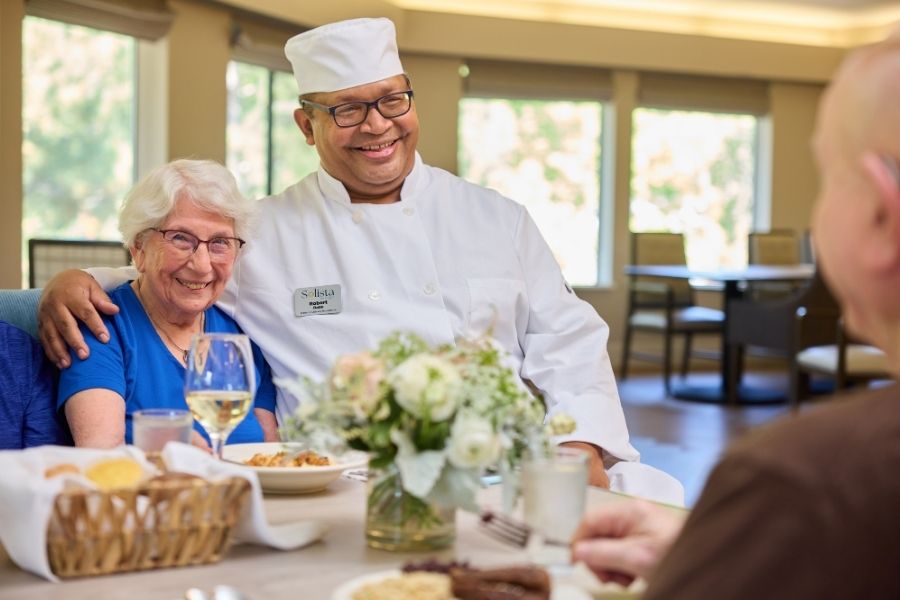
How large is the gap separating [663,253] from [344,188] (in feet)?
22.0

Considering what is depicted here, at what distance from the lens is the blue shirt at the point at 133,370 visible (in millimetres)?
2160

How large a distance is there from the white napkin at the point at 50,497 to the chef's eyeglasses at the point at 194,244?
2.84 ft

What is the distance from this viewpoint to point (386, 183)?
2658 millimetres

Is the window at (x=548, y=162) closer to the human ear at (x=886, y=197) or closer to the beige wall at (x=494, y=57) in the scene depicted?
the beige wall at (x=494, y=57)

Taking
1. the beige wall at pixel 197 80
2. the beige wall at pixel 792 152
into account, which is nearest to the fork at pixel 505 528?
the beige wall at pixel 197 80

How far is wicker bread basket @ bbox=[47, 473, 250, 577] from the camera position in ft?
4.31

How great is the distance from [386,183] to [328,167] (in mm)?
142

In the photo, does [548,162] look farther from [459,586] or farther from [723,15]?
[459,586]

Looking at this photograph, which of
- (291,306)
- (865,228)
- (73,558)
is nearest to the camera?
(865,228)

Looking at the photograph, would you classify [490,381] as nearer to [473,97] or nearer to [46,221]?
[46,221]

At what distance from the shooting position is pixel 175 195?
7.57 ft

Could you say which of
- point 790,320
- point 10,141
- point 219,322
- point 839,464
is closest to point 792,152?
point 790,320

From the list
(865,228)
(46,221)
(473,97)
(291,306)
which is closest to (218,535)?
(865,228)

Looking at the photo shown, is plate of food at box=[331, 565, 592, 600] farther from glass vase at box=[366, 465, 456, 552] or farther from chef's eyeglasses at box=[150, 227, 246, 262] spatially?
chef's eyeglasses at box=[150, 227, 246, 262]
